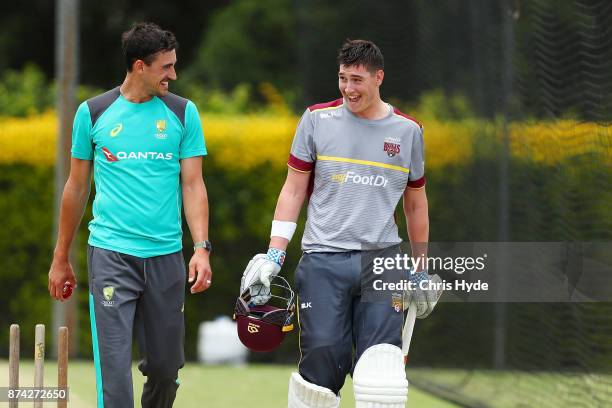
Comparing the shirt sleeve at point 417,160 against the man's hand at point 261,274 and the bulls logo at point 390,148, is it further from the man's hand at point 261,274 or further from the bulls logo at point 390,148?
the man's hand at point 261,274

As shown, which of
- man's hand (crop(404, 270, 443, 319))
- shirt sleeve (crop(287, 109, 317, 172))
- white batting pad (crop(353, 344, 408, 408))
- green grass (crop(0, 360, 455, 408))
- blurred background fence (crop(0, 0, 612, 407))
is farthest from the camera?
green grass (crop(0, 360, 455, 408))

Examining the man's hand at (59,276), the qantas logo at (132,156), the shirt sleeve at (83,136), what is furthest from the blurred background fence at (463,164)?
the man's hand at (59,276)

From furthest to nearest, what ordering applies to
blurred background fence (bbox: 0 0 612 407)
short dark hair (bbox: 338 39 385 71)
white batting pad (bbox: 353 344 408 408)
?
blurred background fence (bbox: 0 0 612 407)
short dark hair (bbox: 338 39 385 71)
white batting pad (bbox: 353 344 408 408)

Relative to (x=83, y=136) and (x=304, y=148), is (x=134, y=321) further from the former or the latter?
(x=304, y=148)

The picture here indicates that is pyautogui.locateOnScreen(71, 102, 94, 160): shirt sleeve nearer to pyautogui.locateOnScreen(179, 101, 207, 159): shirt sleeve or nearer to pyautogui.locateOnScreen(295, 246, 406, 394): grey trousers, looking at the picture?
pyautogui.locateOnScreen(179, 101, 207, 159): shirt sleeve

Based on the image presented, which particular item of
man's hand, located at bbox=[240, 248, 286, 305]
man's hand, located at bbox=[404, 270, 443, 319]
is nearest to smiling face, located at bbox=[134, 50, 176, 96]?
man's hand, located at bbox=[240, 248, 286, 305]

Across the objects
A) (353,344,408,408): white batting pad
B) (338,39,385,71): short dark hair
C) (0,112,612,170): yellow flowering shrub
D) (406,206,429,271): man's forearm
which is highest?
(0,112,612,170): yellow flowering shrub

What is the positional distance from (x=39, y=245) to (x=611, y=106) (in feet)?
23.1

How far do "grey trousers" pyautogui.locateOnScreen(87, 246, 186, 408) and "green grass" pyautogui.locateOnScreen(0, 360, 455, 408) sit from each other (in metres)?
2.82

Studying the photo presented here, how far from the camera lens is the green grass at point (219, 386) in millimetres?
9359

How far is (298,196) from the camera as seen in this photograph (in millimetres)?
6008

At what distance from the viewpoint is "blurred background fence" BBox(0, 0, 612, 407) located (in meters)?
7.66

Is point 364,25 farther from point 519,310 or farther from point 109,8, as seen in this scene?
point 109,8

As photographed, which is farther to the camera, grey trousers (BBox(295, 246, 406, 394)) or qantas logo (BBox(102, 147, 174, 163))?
qantas logo (BBox(102, 147, 174, 163))
